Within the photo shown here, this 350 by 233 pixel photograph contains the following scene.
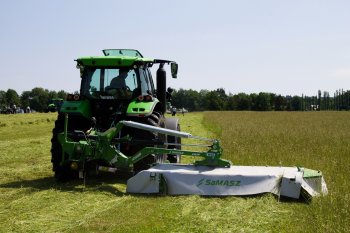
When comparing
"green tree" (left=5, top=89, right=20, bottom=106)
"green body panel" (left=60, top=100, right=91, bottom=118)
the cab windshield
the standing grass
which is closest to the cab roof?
the cab windshield

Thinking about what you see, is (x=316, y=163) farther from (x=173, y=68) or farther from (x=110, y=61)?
(x=110, y=61)

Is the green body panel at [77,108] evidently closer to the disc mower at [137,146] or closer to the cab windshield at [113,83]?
the disc mower at [137,146]

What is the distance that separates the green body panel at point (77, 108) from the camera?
307 inches

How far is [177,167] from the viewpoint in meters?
6.79

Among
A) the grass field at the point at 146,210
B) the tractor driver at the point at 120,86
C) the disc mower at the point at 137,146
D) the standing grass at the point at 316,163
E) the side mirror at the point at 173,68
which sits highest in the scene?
the side mirror at the point at 173,68

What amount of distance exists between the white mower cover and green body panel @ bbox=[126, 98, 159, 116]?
1.14 m

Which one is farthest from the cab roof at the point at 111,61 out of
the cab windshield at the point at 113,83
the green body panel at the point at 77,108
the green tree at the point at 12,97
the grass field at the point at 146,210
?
the green tree at the point at 12,97

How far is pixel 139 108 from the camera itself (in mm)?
7543

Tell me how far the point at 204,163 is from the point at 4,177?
12.6ft

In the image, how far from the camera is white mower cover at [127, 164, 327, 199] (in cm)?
612

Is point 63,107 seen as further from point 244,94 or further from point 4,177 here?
point 244,94

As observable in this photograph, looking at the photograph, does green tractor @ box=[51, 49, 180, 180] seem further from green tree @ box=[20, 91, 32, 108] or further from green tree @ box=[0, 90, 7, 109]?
green tree @ box=[20, 91, 32, 108]

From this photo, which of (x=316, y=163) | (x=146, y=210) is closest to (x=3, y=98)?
(x=316, y=163)

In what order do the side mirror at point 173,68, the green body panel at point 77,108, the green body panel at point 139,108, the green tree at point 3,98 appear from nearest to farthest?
the green body panel at point 139,108
the green body panel at point 77,108
the side mirror at point 173,68
the green tree at point 3,98
